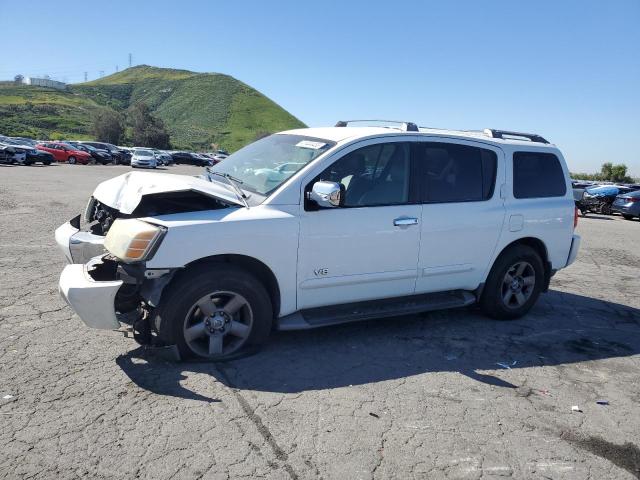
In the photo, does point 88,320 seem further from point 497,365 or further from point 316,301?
point 497,365

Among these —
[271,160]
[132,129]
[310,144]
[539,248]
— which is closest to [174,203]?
[271,160]

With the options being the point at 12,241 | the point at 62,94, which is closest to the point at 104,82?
the point at 62,94

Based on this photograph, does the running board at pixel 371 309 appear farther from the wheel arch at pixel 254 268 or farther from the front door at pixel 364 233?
the wheel arch at pixel 254 268

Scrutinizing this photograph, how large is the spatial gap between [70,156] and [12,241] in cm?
3380

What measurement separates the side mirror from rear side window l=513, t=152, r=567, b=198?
7.44 ft

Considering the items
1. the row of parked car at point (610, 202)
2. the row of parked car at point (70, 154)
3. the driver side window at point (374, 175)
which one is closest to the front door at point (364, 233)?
the driver side window at point (374, 175)

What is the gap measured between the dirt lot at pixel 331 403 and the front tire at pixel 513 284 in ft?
0.60

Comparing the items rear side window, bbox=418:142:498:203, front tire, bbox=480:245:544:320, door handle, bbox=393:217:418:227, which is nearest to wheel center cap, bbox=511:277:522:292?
front tire, bbox=480:245:544:320

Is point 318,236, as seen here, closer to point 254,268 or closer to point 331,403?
point 254,268

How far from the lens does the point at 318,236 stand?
4.11 metres

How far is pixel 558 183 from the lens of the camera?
568cm

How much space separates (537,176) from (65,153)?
128 feet

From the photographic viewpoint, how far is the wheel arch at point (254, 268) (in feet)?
12.5

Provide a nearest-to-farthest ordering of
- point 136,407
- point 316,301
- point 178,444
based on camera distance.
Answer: point 178,444 < point 136,407 < point 316,301
